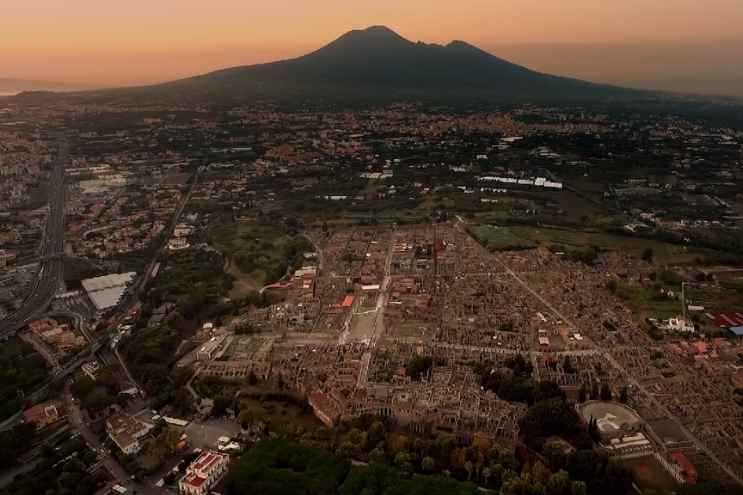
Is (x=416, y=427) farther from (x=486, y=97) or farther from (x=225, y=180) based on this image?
(x=486, y=97)

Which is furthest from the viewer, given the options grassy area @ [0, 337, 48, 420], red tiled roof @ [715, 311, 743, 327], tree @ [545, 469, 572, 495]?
red tiled roof @ [715, 311, 743, 327]

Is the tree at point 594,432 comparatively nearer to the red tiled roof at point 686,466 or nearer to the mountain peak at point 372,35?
the red tiled roof at point 686,466

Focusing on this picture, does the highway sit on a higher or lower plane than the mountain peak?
lower

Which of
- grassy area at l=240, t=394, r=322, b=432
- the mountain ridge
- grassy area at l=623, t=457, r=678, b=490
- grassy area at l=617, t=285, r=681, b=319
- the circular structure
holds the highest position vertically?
the mountain ridge

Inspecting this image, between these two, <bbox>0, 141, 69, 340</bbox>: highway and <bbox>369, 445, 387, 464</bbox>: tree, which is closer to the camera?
<bbox>369, 445, 387, 464</bbox>: tree

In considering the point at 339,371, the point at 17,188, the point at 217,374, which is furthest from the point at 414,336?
the point at 17,188

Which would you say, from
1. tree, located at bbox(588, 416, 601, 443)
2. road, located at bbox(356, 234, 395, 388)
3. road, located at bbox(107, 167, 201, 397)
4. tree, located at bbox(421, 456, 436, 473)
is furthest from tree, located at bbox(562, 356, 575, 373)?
road, located at bbox(107, 167, 201, 397)

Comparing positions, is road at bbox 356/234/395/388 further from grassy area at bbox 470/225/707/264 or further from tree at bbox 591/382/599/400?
tree at bbox 591/382/599/400
